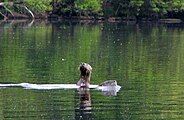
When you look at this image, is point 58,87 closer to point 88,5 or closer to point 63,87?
point 63,87

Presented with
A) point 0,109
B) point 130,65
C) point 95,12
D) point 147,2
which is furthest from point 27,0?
point 0,109

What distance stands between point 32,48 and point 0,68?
17574 millimetres

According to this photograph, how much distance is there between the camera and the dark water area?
3045 cm

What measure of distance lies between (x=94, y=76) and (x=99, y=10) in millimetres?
90453

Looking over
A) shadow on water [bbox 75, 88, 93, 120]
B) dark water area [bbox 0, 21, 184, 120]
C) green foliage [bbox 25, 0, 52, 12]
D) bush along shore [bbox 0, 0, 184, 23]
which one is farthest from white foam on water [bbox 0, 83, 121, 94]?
green foliage [bbox 25, 0, 52, 12]

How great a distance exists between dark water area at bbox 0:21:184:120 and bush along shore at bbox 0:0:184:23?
4842 cm

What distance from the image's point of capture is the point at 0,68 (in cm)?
4572

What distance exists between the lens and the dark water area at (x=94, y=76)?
30.4 m

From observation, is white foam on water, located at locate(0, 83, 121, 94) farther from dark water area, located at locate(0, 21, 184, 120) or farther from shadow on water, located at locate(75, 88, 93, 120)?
shadow on water, located at locate(75, 88, 93, 120)

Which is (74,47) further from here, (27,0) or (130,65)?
(27,0)

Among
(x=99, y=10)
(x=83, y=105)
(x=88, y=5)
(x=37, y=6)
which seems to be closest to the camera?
(x=83, y=105)

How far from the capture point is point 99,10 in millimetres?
133125

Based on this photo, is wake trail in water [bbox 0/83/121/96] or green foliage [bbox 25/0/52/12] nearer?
wake trail in water [bbox 0/83/121/96]

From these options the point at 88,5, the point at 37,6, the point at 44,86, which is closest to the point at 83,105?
the point at 44,86
